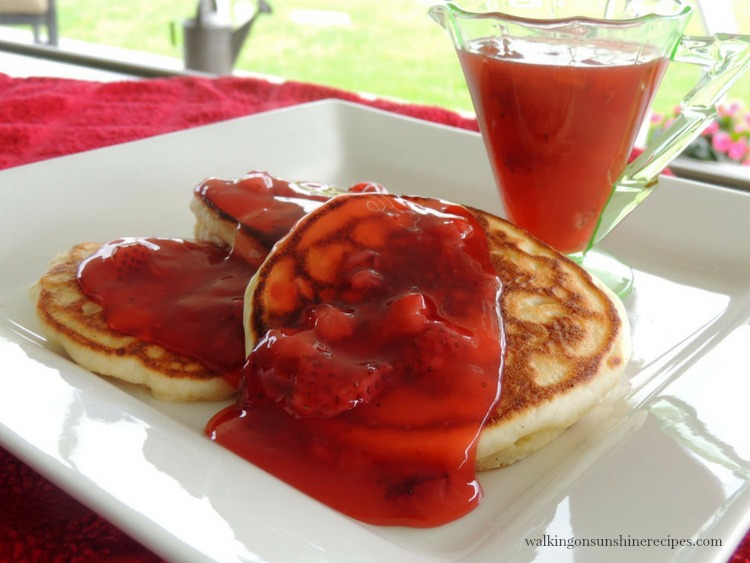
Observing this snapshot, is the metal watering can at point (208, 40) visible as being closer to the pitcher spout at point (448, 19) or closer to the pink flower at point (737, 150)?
the pink flower at point (737, 150)

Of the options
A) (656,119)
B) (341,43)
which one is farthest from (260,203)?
(341,43)

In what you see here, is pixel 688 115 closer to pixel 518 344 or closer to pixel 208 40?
pixel 518 344

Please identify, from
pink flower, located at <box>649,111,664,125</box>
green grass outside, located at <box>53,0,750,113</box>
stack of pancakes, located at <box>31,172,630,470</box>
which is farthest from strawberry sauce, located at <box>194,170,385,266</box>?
green grass outside, located at <box>53,0,750,113</box>

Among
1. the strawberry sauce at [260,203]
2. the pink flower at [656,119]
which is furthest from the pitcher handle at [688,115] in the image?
the pink flower at [656,119]

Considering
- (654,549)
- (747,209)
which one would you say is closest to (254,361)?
(654,549)

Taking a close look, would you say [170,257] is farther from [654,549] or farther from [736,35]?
[736,35]

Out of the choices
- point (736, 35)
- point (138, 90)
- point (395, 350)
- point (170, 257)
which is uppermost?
point (736, 35)
